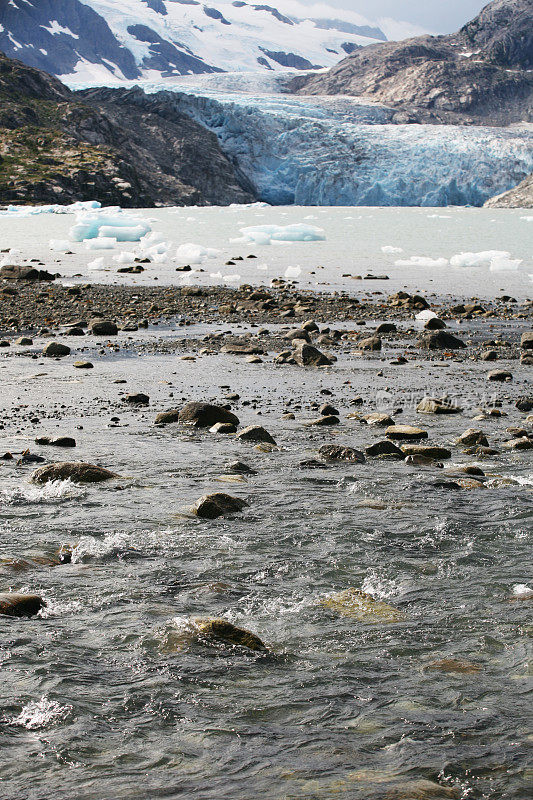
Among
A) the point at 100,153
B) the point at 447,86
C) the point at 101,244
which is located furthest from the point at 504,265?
the point at 447,86

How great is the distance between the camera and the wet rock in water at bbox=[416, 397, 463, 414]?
9516mm

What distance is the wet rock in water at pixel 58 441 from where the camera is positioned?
303 inches

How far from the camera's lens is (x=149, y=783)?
2.89 m

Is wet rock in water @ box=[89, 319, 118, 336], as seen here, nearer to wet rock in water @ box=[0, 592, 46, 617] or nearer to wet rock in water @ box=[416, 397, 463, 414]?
wet rock in water @ box=[416, 397, 463, 414]

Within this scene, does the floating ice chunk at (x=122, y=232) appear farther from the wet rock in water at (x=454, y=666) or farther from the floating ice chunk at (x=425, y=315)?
the wet rock in water at (x=454, y=666)

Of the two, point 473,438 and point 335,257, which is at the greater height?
point 335,257

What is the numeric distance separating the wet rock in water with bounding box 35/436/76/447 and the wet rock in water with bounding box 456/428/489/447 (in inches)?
149

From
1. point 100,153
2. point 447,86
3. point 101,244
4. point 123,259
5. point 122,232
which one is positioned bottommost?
point 123,259

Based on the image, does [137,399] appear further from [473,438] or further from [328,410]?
[473,438]

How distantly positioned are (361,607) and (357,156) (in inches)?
3541

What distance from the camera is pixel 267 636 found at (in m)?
4.11

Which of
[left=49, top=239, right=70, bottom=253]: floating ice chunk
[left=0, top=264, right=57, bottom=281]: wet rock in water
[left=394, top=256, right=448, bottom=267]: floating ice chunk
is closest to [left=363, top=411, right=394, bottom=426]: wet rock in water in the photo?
[left=0, top=264, right=57, bottom=281]: wet rock in water

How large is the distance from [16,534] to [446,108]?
191868mm

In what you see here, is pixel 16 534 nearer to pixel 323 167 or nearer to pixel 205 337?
pixel 205 337
